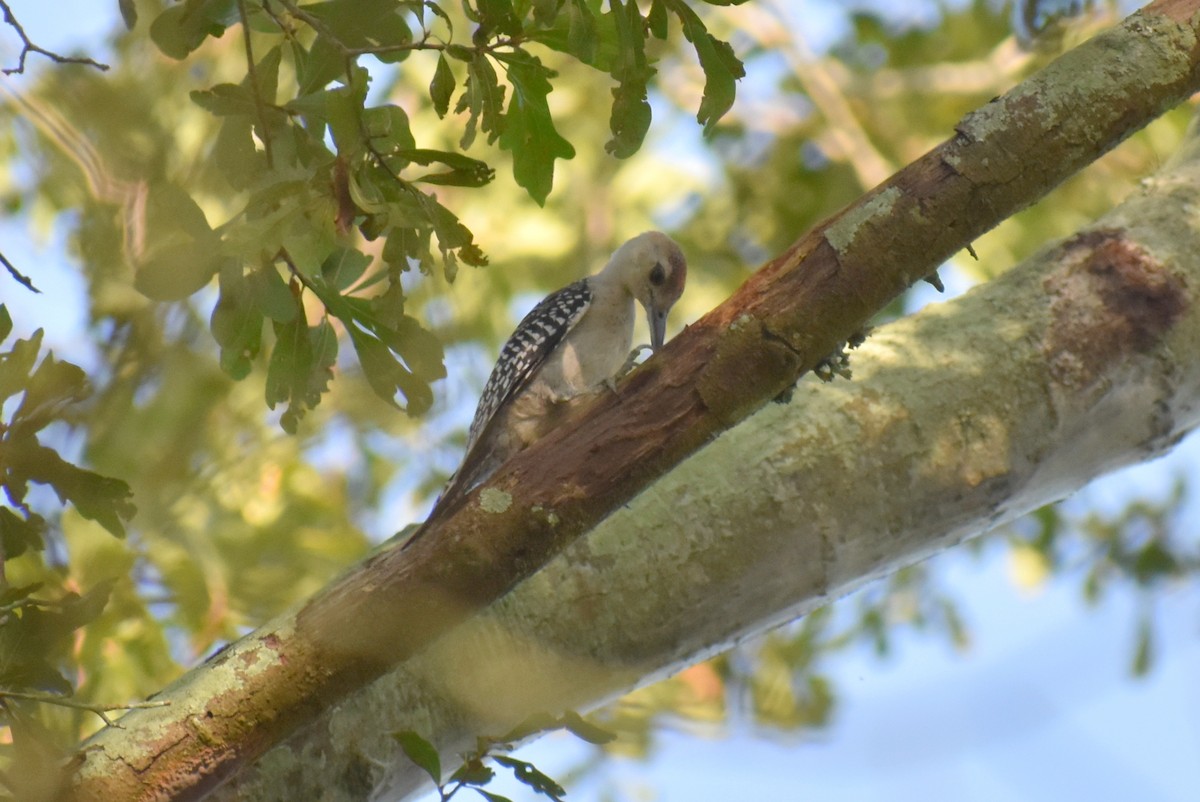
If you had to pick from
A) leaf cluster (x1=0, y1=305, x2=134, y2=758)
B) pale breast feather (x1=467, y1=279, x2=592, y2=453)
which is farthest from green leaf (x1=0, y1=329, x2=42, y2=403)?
pale breast feather (x1=467, y1=279, x2=592, y2=453)

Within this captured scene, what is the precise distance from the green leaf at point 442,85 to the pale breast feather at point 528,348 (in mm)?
1936

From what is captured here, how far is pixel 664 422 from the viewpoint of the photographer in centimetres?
264

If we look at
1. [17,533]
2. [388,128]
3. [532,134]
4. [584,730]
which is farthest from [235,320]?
[584,730]

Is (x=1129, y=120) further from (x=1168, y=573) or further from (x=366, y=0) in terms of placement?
(x=1168, y=573)

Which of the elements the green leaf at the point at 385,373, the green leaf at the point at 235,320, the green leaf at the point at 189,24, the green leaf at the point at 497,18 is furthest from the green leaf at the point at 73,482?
the green leaf at the point at 497,18

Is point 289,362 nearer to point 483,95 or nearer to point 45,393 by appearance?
point 45,393

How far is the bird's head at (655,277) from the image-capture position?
4949 mm

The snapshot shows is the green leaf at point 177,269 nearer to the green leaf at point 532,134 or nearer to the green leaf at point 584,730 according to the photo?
the green leaf at point 532,134

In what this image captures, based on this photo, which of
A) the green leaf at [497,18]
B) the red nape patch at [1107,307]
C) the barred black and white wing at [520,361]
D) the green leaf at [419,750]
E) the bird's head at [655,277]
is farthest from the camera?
the bird's head at [655,277]

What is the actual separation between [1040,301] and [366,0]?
82.7 inches

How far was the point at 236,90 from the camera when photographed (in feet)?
8.57

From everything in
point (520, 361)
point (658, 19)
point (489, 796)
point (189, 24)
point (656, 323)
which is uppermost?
point (656, 323)

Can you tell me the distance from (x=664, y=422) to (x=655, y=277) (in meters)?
2.38

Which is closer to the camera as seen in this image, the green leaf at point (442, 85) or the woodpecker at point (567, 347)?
the green leaf at point (442, 85)
